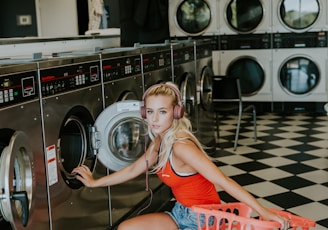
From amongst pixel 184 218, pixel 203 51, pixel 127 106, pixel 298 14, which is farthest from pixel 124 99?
pixel 298 14

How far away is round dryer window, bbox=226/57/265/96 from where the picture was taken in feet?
22.9

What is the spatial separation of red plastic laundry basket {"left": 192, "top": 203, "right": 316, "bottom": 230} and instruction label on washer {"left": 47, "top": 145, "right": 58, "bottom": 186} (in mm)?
685

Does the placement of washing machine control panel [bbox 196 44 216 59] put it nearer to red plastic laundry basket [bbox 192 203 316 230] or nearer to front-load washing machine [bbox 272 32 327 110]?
front-load washing machine [bbox 272 32 327 110]

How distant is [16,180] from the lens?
201 centimetres

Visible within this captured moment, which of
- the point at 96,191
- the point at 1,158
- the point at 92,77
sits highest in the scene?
the point at 92,77

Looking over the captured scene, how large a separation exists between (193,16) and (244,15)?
723 mm

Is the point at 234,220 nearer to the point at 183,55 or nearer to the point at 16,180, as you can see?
the point at 16,180

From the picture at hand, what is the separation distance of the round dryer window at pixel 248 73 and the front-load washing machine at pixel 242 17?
0.42 meters

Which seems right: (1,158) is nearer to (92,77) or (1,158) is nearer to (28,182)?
(28,182)

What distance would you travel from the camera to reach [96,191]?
2723 mm

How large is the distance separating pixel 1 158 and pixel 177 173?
2.50 ft

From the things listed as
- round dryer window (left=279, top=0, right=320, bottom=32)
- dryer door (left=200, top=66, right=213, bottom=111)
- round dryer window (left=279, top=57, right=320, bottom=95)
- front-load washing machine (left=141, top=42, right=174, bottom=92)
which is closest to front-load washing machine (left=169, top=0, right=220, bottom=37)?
round dryer window (left=279, top=0, right=320, bottom=32)

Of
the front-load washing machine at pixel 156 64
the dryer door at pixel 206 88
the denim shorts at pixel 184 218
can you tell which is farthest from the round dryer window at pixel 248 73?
the denim shorts at pixel 184 218

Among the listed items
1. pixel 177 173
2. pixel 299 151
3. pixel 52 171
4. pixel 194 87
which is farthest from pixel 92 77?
pixel 299 151
